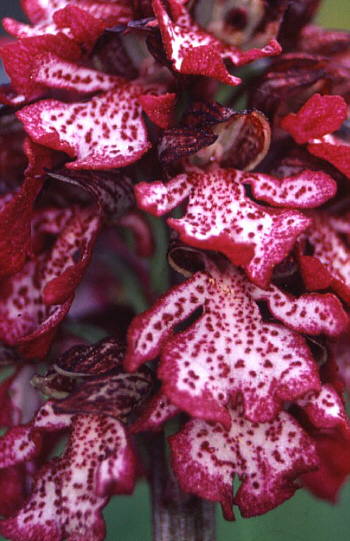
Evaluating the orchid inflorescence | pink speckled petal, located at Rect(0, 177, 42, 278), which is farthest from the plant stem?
pink speckled petal, located at Rect(0, 177, 42, 278)

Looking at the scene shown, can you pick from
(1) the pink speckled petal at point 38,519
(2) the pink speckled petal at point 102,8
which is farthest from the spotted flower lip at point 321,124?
(1) the pink speckled petal at point 38,519

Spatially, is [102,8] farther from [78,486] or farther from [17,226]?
[78,486]

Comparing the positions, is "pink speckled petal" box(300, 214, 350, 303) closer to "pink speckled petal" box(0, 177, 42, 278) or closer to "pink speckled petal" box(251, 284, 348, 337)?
"pink speckled petal" box(251, 284, 348, 337)

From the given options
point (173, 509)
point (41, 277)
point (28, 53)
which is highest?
point (28, 53)

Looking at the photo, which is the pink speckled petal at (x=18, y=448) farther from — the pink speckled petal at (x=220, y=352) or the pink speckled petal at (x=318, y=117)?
the pink speckled petal at (x=318, y=117)

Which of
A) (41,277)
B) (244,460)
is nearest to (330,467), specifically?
(244,460)

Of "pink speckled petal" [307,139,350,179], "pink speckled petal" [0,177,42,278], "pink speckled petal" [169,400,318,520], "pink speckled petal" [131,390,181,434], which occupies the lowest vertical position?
"pink speckled petal" [169,400,318,520]

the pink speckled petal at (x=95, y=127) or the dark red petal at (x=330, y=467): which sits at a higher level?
the pink speckled petal at (x=95, y=127)
